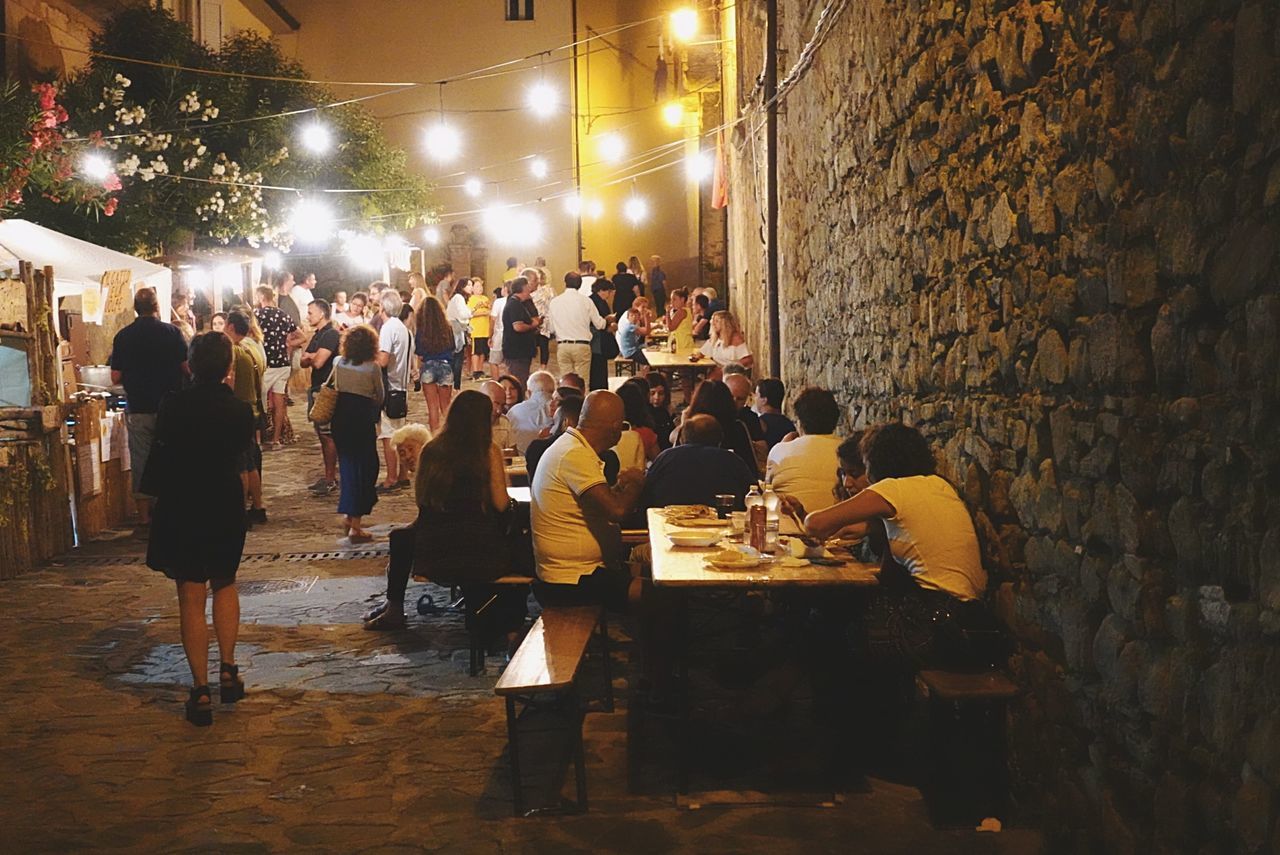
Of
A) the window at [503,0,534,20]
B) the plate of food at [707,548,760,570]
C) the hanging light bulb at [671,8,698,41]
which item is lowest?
the plate of food at [707,548,760,570]

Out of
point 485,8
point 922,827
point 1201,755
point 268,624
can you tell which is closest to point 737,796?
point 922,827

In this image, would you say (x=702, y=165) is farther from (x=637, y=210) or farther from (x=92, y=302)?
(x=92, y=302)

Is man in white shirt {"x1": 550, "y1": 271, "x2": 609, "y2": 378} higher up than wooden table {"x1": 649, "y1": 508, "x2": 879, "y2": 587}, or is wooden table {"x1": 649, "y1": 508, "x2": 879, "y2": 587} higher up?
man in white shirt {"x1": 550, "y1": 271, "x2": 609, "y2": 378}

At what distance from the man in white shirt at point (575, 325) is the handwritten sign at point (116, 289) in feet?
16.6

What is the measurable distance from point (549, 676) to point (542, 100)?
2956cm

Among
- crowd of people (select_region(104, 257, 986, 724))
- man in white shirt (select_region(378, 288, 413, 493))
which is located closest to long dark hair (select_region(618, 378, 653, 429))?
crowd of people (select_region(104, 257, 986, 724))

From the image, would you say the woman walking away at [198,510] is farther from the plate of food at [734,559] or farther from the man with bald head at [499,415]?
the man with bald head at [499,415]

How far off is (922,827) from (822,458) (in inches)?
112

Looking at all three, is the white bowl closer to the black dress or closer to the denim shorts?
the black dress

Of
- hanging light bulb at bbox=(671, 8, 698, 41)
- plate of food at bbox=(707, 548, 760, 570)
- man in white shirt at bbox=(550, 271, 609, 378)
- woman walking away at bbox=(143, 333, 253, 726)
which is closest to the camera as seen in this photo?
plate of food at bbox=(707, 548, 760, 570)

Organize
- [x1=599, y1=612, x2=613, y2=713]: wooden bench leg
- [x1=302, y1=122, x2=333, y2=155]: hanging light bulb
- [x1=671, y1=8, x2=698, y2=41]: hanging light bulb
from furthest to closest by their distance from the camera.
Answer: [x1=302, y1=122, x2=333, y2=155]: hanging light bulb < [x1=671, y1=8, x2=698, y2=41]: hanging light bulb < [x1=599, y1=612, x2=613, y2=713]: wooden bench leg

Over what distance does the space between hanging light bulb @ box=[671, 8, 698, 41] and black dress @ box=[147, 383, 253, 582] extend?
14.3 m

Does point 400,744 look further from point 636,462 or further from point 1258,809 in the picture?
point 1258,809

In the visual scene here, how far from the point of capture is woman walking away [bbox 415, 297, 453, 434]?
14500mm
